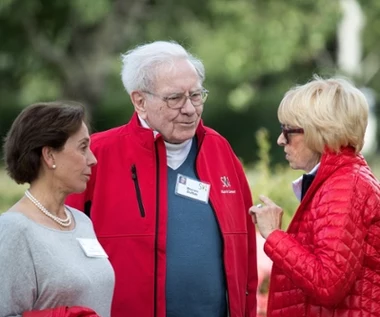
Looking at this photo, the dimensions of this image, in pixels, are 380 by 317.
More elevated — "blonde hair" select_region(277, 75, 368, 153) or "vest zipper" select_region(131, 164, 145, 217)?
"blonde hair" select_region(277, 75, 368, 153)

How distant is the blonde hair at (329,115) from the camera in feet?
13.1

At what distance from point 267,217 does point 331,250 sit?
384 millimetres

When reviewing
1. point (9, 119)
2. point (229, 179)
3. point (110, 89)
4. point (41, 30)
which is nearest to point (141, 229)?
point (229, 179)

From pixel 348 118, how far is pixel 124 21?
13.9 metres

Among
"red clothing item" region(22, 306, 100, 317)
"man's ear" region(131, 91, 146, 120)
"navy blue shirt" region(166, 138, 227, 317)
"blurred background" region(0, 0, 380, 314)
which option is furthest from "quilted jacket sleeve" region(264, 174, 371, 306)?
"blurred background" region(0, 0, 380, 314)

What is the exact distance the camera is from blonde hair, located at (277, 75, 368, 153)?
157 inches

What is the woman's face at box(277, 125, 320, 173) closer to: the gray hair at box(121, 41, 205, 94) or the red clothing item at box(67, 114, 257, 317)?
the red clothing item at box(67, 114, 257, 317)

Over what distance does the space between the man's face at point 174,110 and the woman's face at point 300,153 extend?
55 centimetres

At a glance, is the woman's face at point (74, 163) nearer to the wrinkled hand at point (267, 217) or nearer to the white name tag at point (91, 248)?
the white name tag at point (91, 248)

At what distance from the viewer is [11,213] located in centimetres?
369

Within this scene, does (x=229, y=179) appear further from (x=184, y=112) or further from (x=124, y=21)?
(x=124, y=21)

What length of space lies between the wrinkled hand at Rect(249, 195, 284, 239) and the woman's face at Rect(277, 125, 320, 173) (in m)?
0.20

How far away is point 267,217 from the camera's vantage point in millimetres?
4129

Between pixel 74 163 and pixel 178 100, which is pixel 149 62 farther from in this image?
pixel 74 163
